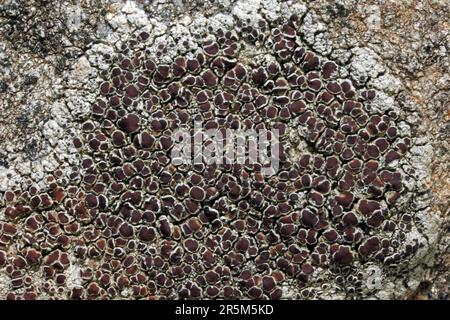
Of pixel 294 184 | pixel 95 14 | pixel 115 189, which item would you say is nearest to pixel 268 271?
pixel 294 184

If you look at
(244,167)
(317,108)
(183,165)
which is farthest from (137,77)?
(317,108)

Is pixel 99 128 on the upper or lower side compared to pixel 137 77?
lower
